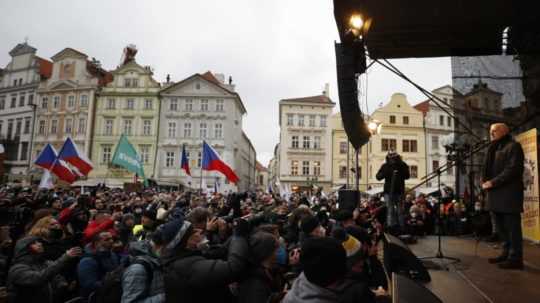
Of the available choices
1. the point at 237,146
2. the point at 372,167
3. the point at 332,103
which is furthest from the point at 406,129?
the point at 237,146

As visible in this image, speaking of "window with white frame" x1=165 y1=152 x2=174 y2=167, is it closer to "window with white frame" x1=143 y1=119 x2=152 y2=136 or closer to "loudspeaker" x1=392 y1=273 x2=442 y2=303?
→ "window with white frame" x1=143 y1=119 x2=152 y2=136

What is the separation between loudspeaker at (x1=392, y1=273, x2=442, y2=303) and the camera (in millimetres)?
1700

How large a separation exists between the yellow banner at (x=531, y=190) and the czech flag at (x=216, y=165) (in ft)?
34.9

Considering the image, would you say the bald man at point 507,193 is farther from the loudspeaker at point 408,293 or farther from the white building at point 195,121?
the white building at point 195,121

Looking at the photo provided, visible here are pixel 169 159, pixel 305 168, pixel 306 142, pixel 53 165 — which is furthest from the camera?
pixel 306 142

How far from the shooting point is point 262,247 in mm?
2609

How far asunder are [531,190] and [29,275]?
7852mm

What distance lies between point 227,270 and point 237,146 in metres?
43.9

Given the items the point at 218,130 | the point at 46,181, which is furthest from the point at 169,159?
the point at 46,181

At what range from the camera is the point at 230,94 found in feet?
139

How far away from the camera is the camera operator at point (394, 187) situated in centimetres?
593

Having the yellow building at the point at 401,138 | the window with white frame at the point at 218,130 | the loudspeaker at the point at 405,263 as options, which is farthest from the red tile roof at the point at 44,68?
the loudspeaker at the point at 405,263

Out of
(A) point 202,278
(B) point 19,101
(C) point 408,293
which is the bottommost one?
(A) point 202,278

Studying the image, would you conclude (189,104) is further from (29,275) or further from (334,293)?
(334,293)
